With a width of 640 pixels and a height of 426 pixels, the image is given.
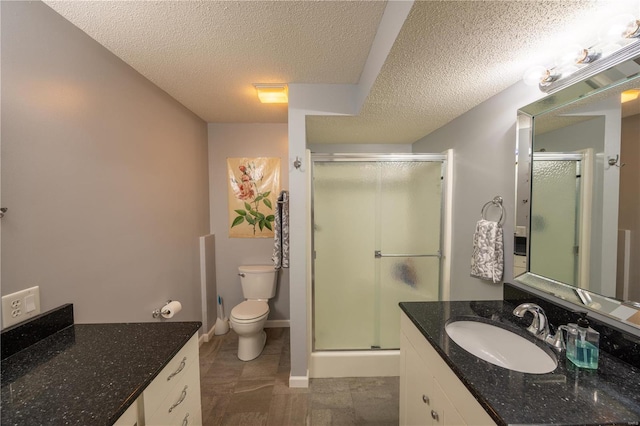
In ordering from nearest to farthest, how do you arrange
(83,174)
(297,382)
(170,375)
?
Answer: (170,375)
(83,174)
(297,382)

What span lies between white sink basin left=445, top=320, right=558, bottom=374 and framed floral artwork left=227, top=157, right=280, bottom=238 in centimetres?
207

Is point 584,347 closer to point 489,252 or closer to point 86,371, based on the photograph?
point 489,252

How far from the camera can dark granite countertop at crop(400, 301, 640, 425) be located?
0.62m

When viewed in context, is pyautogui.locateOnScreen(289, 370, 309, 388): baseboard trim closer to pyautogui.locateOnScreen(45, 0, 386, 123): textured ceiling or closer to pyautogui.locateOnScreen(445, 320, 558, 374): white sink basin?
pyautogui.locateOnScreen(445, 320, 558, 374): white sink basin

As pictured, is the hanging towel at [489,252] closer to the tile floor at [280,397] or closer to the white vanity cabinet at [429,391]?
the white vanity cabinet at [429,391]

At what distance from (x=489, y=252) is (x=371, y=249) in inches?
35.9

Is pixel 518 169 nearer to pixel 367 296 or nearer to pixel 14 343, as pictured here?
pixel 367 296

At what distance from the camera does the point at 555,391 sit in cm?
71

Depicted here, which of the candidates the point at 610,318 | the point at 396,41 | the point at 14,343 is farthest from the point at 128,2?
the point at 610,318

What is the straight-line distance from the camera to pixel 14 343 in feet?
3.00

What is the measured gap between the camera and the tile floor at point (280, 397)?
1.65 m

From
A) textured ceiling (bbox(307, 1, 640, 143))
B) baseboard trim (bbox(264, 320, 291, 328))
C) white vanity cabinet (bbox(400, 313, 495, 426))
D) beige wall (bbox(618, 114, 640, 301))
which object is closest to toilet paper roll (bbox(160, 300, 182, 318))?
baseboard trim (bbox(264, 320, 291, 328))

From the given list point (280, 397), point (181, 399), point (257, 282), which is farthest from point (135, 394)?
point (257, 282)

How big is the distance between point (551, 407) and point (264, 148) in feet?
9.07
